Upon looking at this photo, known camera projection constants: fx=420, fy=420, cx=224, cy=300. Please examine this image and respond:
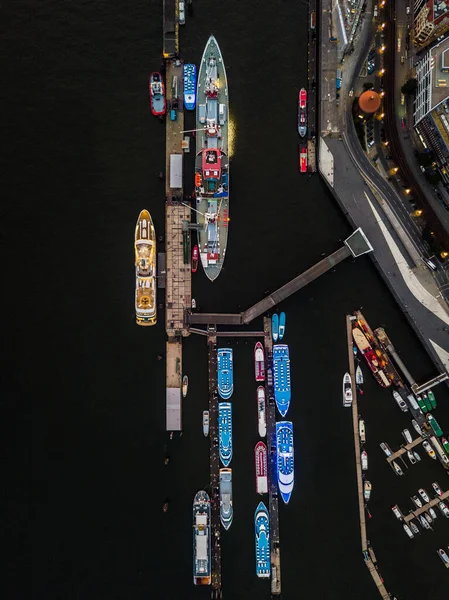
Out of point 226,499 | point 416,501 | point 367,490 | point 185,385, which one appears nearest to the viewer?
point 226,499

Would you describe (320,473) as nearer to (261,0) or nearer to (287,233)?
(287,233)

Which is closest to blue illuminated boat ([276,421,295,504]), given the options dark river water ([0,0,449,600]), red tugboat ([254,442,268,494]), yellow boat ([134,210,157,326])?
dark river water ([0,0,449,600])

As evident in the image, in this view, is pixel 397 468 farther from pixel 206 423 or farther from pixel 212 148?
pixel 212 148

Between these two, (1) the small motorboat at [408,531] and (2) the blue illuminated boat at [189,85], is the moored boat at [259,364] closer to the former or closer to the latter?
(1) the small motorboat at [408,531]

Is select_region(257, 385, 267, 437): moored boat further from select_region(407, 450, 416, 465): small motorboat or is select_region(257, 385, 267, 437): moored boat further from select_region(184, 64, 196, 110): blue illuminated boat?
select_region(184, 64, 196, 110): blue illuminated boat

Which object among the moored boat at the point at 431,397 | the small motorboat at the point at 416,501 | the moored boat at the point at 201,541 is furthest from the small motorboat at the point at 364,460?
the moored boat at the point at 201,541

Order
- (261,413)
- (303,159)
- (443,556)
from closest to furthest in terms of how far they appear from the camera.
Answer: (443,556), (261,413), (303,159)

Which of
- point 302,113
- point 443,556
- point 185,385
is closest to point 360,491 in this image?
point 443,556

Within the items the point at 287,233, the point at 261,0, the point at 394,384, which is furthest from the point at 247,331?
the point at 261,0
